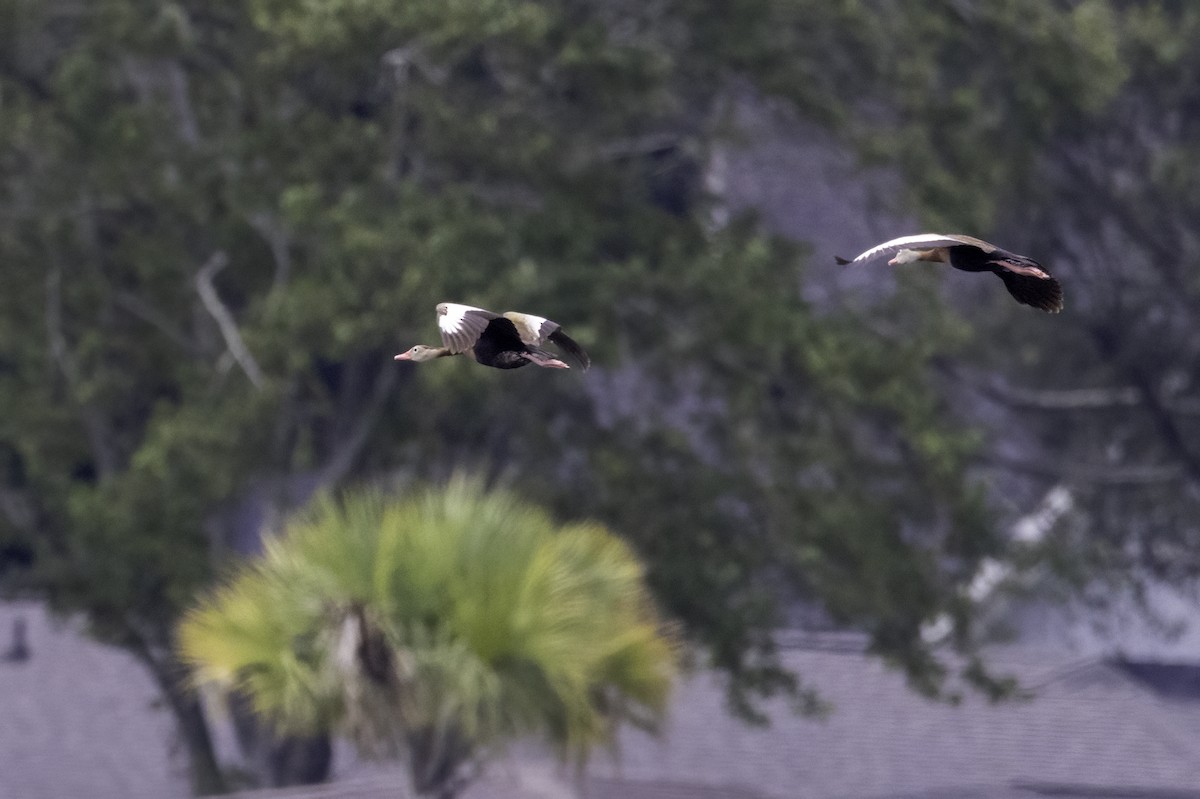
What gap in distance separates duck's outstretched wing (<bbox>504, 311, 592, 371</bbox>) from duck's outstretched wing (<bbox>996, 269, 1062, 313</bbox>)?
1.04 meters

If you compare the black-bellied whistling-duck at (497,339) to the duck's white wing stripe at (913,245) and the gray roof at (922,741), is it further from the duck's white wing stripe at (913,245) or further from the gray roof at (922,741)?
the gray roof at (922,741)

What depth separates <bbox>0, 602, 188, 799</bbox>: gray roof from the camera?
52.4ft

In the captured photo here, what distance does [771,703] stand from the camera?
18.0m

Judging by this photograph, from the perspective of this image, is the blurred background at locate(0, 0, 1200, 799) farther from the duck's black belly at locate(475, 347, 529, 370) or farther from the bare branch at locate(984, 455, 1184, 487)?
the duck's black belly at locate(475, 347, 529, 370)

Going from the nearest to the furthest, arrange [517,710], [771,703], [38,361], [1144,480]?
[517,710] < [38,361] < [771,703] < [1144,480]

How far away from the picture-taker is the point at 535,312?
13117mm

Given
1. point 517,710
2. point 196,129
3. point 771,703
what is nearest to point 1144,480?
point 771,703

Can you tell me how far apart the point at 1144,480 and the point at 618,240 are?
871 cm

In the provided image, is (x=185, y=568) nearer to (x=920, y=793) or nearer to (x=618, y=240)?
(x=618, y=240)

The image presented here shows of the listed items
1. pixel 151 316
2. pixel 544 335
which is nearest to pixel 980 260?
pixel 544 335

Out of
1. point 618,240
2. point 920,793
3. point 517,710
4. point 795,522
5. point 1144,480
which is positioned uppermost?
point 517,710

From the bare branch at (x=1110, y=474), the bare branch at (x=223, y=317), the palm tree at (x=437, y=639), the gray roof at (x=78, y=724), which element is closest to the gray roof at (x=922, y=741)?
the bare branch at (x=1110, y=474)

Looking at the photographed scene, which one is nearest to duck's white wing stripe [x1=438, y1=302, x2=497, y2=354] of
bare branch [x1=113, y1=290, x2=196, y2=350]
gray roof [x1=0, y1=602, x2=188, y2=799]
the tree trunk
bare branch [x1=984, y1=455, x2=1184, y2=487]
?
bare branch [x1=113, y1=290, x2=196, y2=350]

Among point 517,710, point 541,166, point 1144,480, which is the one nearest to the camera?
point 517,710
